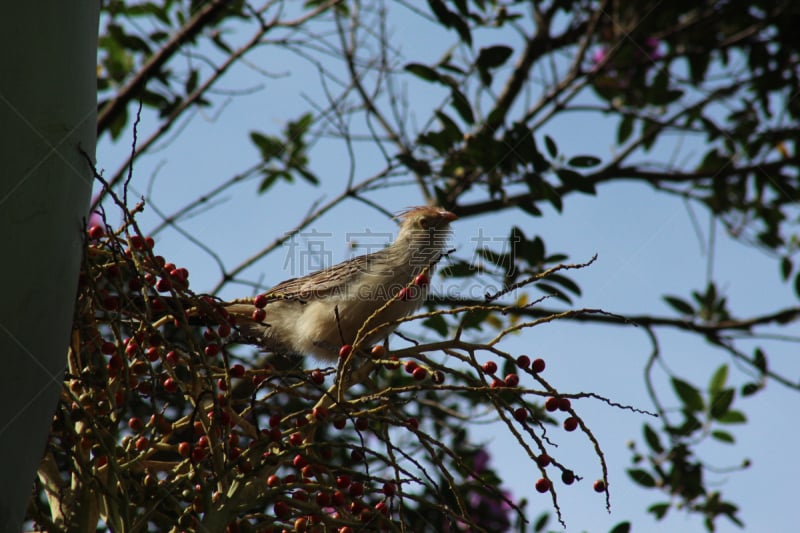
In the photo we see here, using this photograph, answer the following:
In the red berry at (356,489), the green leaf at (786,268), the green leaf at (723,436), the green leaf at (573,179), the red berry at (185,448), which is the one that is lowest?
the red berry at (185,448)

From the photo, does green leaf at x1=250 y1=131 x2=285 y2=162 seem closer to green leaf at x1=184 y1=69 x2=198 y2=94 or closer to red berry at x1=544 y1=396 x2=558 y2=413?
green leaf at x1=184 y1=69 x2=198 y2=94

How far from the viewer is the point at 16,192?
149 cm

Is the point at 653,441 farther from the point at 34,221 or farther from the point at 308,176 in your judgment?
the point at 34,221

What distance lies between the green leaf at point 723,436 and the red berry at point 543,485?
3.41 meters

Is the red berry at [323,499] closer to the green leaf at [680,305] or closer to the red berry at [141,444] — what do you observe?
the red berry at [141,444]

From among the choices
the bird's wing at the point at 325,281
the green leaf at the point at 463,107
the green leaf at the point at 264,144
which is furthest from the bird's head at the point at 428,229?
the green leaf at the point at 264,144

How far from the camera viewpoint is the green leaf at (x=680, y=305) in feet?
19.8

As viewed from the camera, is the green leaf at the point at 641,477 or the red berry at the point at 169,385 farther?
the green leaf at the point at 641,477

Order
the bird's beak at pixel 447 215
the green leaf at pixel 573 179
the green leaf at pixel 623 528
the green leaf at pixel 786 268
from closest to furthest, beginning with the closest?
the green leaf at pixel 623 528 < the green leaf at pixel 573 179 < the bird's beak at pixel 447 215 < the green leaf at pixel 786 268

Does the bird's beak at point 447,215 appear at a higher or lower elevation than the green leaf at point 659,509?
higher

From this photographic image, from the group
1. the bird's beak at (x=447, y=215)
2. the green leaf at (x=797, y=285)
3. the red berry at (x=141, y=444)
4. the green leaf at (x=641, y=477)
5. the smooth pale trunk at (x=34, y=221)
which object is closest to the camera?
the smooth pale trunk at (x=34, y=221)

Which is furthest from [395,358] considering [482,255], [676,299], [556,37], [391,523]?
[556,37]

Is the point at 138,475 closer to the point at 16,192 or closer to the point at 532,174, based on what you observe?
the point at 16,192

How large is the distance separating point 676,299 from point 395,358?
4427 millimetres
